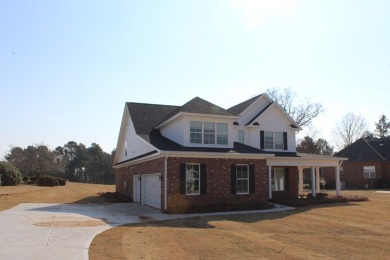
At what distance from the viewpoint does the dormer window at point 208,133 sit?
22578mm

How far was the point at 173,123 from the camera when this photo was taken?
79.7 ft

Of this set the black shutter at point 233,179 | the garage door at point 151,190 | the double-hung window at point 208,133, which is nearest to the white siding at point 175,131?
the double-hung window at point 208,133

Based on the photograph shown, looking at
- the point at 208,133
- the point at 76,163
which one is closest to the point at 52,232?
the point at 208,133

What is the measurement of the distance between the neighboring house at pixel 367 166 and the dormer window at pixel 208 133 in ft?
97.0

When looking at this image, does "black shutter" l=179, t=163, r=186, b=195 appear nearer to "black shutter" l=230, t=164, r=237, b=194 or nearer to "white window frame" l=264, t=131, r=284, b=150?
"black shutter" l=230, t=164, r=237, b=194

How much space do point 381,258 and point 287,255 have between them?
7.58 feet

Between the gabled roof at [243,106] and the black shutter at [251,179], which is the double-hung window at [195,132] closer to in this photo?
the black shutter at [251,179]

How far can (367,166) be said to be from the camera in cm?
4678

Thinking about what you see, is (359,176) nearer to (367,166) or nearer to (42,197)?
(367,166)

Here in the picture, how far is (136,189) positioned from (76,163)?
67.1 meters

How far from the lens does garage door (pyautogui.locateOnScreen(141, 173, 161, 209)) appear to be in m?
22.1

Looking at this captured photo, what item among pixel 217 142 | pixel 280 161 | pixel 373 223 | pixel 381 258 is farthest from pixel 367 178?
pixel 381 258

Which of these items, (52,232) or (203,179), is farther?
(203,179)

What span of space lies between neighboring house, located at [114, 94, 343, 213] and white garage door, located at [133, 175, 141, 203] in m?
0.07
